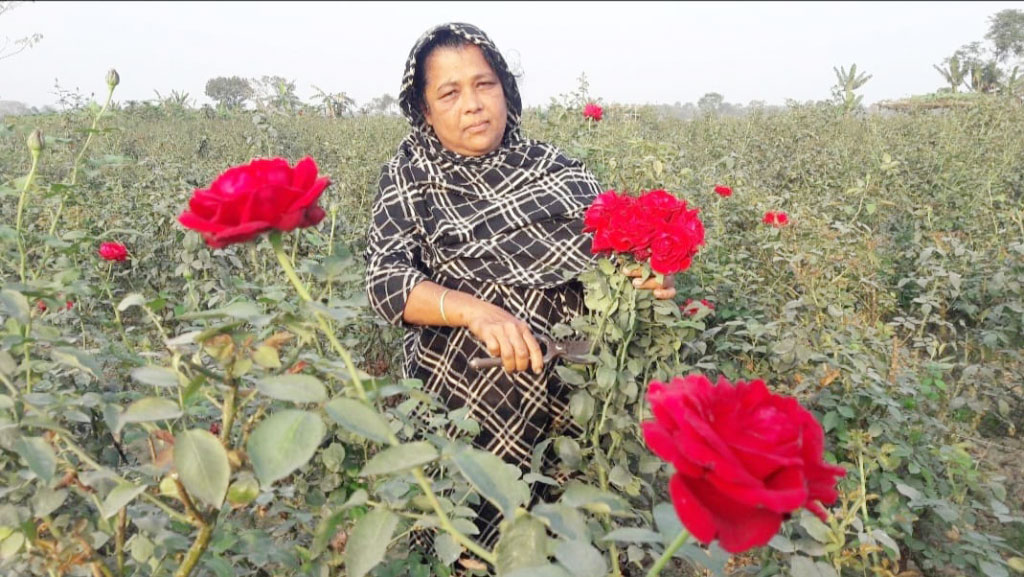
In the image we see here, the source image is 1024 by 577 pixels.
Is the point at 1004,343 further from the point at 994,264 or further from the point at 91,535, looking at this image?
the point at 91,535

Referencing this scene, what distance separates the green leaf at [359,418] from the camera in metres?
0.63

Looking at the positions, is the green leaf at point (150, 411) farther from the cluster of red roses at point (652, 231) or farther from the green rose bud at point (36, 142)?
the cluster of red roses at point (652, 231)

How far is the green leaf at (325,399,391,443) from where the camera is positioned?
2.05ft

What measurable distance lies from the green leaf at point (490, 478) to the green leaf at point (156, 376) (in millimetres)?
297

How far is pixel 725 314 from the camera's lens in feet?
8.09

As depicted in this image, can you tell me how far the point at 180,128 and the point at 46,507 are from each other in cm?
988

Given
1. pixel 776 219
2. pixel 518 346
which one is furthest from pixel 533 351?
pixel 776 219

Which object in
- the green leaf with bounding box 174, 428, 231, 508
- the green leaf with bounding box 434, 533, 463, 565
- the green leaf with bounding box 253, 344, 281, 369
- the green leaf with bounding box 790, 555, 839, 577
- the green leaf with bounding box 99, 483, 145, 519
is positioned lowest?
the green leaf with bounding box 790, 555, 839, 577

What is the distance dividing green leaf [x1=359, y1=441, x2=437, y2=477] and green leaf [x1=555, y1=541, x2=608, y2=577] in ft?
0.49

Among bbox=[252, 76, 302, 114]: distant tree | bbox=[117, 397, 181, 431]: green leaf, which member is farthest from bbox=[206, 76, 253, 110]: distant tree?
bbox=[117, 397, 181, 431]: green leaf

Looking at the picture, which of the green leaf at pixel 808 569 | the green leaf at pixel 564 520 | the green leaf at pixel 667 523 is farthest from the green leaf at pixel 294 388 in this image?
the green leaf at pixel 808 569

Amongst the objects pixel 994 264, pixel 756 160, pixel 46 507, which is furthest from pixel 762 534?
pixel 756 160

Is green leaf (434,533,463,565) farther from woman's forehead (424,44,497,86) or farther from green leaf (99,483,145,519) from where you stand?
woman's forehead (424,44,497,86)

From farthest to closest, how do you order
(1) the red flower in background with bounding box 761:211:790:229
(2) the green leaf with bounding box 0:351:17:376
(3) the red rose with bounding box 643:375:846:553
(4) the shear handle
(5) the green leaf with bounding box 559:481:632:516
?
(1) the red flower in background with bounding box 761:211:790:229
(4) the shear handle
(2) the green leaf with bounding box 0:351:17:376
(5) the green leaf with bounding box 559:481:632:516
(3) the red rose with bounding box 643:375:846:553
